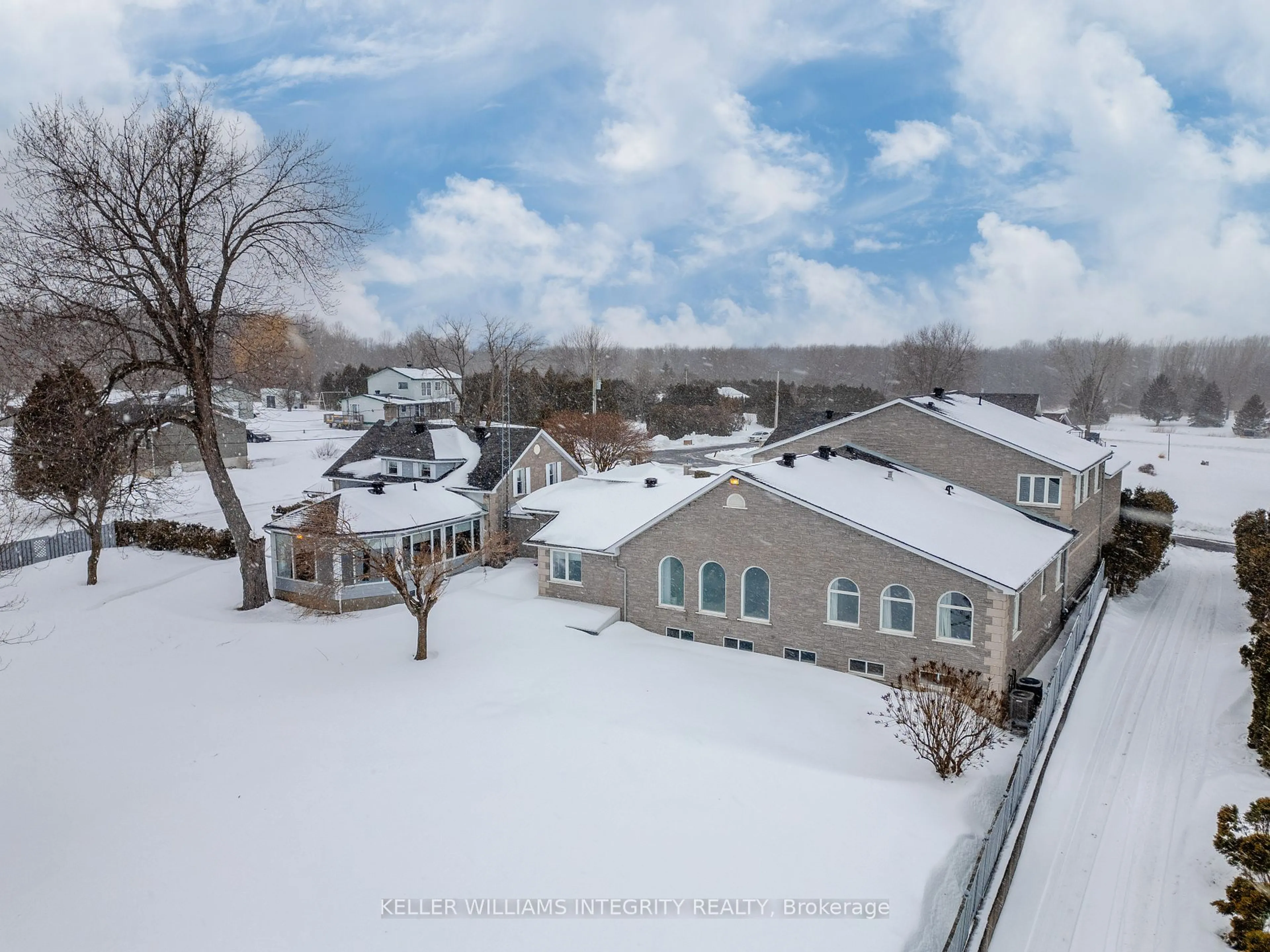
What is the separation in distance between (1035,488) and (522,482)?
62.1ft

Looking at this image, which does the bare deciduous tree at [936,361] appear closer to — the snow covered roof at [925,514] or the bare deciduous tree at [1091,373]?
the bare deciduous tree at [1091,373]

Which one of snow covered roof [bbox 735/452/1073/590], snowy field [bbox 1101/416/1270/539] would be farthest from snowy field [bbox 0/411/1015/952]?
snowy field [bbox 1101/416/1270/539]

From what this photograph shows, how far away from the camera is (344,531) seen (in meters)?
22.1

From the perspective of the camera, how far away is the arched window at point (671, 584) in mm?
20797

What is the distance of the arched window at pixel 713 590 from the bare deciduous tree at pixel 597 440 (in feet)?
82.0

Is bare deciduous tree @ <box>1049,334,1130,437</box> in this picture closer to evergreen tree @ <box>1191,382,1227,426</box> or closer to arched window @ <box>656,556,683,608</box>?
evergreen tree @ <box>1191,382,1227,426</box>

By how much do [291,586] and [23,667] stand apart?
7422 mm

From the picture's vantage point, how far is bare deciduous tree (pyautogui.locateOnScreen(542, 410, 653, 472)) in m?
46.2

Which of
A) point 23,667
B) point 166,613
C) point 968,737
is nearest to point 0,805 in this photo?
point 23,667

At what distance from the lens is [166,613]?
866 inches

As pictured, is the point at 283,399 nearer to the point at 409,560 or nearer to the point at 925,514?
the point at 409,560

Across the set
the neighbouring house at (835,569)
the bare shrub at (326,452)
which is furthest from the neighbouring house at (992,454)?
the bare shrub at (326,452)

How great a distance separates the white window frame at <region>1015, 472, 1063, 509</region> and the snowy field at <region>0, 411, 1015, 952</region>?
9179 mm

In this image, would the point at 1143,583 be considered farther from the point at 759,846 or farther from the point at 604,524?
the point at 759,846
